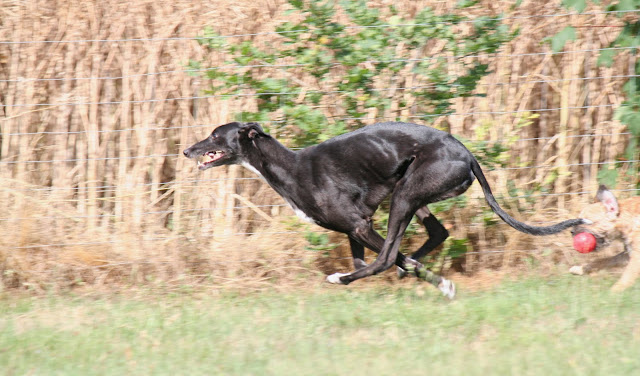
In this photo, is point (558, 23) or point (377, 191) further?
point (558, 23)

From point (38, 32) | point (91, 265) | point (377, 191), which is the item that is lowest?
point (91, 265)

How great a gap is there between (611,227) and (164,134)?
416 centimetres

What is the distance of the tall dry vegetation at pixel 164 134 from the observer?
6.39m

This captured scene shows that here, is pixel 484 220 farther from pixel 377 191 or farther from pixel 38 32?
pixel 38 32

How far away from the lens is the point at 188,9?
7.18 metres

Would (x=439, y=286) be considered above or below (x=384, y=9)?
below

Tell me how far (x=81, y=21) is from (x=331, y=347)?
465 cm

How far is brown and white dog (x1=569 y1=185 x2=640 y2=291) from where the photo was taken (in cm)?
564

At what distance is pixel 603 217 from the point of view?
5.75m

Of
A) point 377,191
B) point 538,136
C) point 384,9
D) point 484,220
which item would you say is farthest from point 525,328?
point 384,9

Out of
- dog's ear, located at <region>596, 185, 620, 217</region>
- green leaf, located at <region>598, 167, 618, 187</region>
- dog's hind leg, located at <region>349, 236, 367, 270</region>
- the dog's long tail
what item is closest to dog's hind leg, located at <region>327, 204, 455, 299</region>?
dog's hind leg, located at <region>349, 236, 367, 270</region>

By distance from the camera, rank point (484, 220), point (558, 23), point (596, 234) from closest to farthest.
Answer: point (596, 234) < point (484, 220) < point (558, 23)

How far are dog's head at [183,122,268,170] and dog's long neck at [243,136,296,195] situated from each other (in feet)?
0.17

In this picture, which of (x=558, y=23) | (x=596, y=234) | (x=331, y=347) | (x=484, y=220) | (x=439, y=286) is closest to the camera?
(x=331, y=347)
